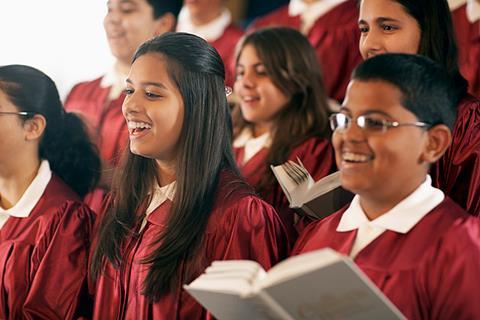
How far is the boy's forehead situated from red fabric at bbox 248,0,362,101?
5.72 feet

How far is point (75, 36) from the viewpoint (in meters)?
4.45

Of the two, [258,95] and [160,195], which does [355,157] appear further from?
[258,95]

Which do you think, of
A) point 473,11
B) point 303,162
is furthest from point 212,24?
point 303,162

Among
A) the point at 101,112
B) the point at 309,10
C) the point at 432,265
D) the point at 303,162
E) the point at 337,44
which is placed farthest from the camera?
the point at 309,10

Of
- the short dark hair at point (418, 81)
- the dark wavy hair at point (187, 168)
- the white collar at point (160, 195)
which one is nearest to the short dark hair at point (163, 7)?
the dark wavy hair at point (187, 168)

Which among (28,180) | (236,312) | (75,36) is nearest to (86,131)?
(28,180)

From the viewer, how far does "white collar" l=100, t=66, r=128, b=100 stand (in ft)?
12.1

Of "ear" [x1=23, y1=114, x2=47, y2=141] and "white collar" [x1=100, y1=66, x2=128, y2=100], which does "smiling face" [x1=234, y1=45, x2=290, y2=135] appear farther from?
"ear" [x1=23, y1=114, x2=47, y2=141]

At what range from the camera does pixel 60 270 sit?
261 cm

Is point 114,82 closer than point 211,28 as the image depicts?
Yes

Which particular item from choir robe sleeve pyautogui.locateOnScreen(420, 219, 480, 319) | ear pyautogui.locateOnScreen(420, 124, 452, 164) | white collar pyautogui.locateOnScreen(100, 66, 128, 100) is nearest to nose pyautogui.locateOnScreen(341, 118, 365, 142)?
ear pyautogui.locateOnScreen(420, 124, 452, 164)

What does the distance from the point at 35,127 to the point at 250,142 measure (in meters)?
0.81

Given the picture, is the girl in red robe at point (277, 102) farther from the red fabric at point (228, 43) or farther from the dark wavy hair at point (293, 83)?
the red fabric at point (228, 43)

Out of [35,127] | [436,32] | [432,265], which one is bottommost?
[432,265]
